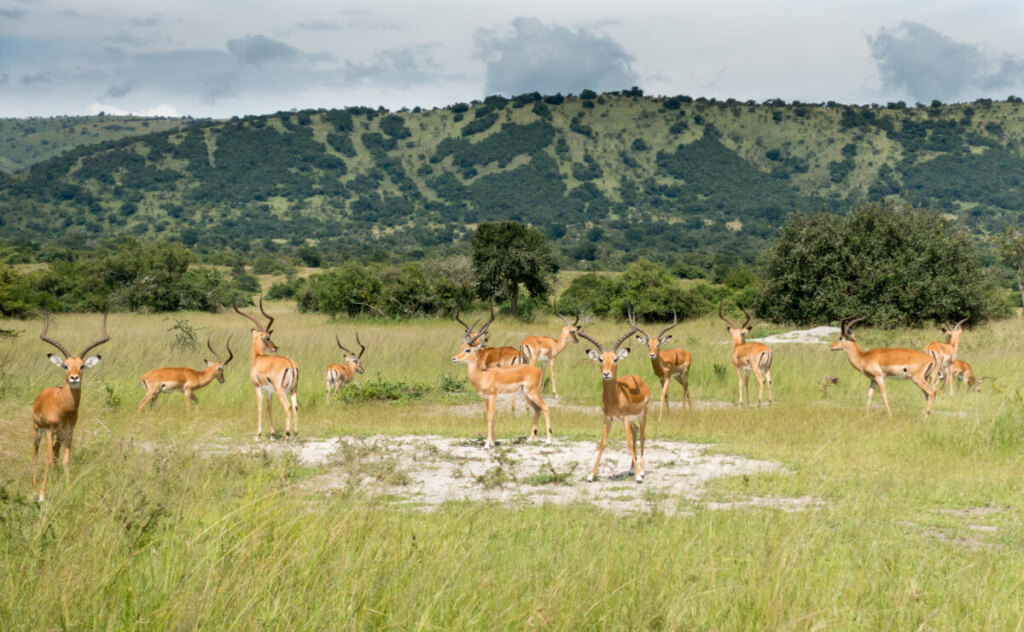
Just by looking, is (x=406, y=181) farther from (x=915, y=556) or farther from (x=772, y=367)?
(x=915, y=556)

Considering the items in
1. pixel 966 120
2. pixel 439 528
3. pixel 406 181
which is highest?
pixel 966 120

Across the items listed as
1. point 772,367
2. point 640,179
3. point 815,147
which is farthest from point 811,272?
point 815,147

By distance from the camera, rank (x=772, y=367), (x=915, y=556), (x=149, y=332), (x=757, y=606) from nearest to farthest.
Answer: (x=757, y=606) → (x=915, y=556) → (x=772, y=367) → (x=149, y=332)

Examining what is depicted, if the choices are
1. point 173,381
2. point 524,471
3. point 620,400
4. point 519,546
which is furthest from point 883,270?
point 519,546

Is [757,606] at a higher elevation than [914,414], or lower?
higher

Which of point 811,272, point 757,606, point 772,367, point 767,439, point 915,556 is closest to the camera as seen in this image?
point 757,606

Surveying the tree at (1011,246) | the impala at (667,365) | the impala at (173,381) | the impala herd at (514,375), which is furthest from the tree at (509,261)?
the impala at (173,381)

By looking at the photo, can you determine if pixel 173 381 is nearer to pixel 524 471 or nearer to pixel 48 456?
pixel 48 456

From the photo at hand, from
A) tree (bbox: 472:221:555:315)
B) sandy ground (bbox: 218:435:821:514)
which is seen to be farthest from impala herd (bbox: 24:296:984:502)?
tree (bbox: 472:221:555:315)

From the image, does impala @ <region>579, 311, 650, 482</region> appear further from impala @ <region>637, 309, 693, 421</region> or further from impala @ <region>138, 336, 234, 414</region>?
impala @ <region>138, 336, 234, 414</region>

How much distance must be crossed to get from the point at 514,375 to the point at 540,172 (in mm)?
156635

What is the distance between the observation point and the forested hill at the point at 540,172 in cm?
13575

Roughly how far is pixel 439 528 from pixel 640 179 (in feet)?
532

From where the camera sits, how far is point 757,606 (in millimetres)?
4137
